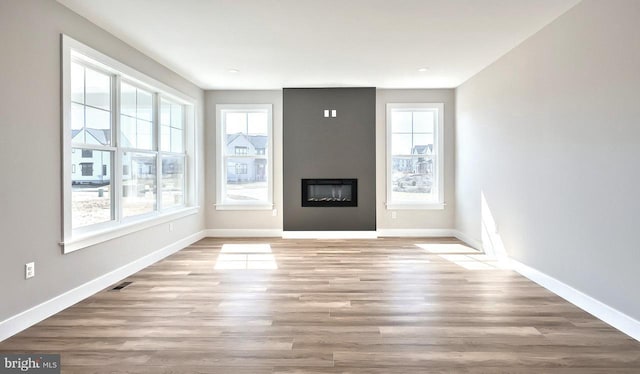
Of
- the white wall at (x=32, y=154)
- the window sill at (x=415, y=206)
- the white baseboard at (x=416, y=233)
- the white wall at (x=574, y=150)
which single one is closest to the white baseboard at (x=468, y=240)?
the white baseboard at (x=416, y=233)

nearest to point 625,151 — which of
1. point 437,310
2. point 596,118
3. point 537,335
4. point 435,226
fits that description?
point 596,118

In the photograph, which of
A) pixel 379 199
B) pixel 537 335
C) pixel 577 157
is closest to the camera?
pixel 537 335

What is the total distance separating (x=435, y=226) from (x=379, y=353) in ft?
15.9

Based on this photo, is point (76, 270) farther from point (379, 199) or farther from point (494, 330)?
point (379, 199)

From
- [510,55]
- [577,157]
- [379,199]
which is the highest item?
[510,55]

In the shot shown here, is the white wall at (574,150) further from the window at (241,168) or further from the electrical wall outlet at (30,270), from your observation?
the electrical wall outlet at (30,270)

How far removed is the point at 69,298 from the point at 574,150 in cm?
464

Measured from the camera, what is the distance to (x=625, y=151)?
283cm

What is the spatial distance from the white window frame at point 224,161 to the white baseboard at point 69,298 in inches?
72.5

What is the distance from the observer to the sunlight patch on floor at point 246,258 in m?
4.83

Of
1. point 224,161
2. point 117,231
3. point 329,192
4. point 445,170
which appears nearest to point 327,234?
point 329,192

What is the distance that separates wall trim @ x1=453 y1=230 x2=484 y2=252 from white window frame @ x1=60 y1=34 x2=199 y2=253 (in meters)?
4.49

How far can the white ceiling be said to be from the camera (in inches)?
134

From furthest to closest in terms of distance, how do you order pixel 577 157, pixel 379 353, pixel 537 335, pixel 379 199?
pixel 379 199, pixel 577 157, pixel 537 335, pixel 379 353
